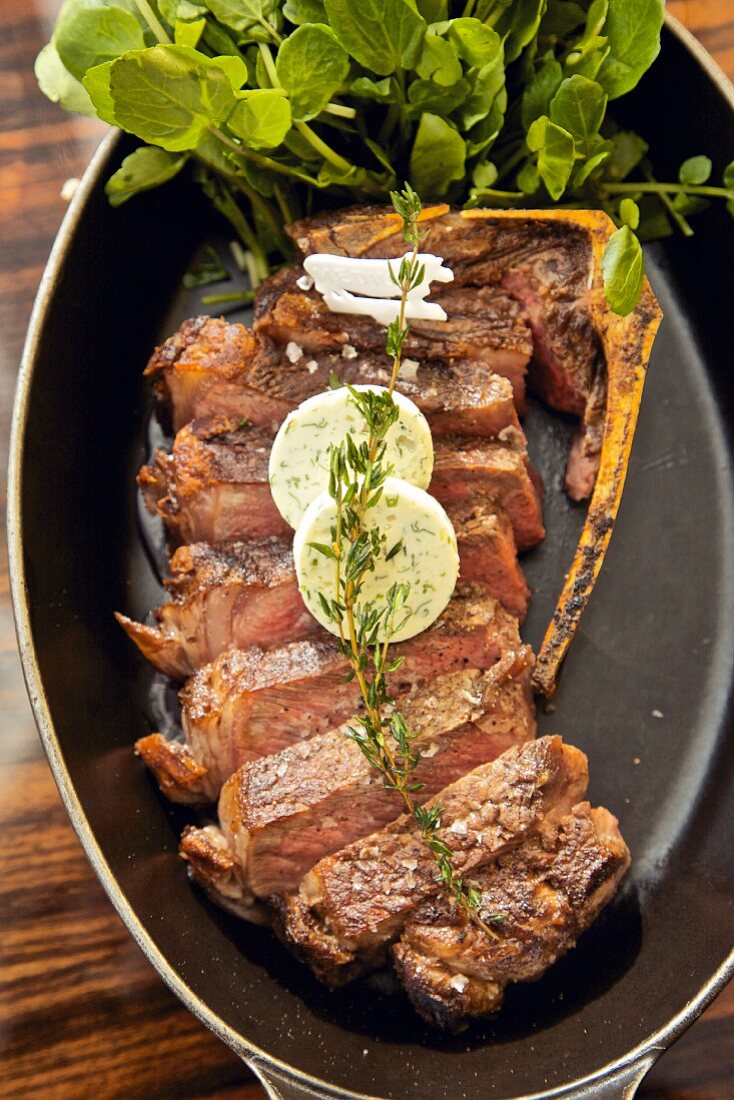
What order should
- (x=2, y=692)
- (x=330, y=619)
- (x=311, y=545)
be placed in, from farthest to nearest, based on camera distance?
(x=2, y=692) < (x=330, y=619) < (x=311, y=545)

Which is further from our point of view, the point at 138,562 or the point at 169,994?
the point at 138,562

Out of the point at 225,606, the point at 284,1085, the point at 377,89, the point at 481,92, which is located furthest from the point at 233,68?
the point at 284,1085

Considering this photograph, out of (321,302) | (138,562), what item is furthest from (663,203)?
(138,562)

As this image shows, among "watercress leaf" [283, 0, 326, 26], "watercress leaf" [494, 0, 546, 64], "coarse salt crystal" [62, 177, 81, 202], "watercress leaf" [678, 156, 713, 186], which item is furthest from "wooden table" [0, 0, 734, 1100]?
"watercress leaf" [678, 156, 713, 186]

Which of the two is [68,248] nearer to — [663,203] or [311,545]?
[311,545]

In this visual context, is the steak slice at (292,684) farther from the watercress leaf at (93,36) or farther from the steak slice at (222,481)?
the watercress leaf at (93,36)

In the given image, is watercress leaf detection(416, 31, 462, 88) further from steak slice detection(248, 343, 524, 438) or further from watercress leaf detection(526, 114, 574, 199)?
steak slice detection(248, 343, 524, 438)

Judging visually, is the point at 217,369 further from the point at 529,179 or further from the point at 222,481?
the point at 529,179
